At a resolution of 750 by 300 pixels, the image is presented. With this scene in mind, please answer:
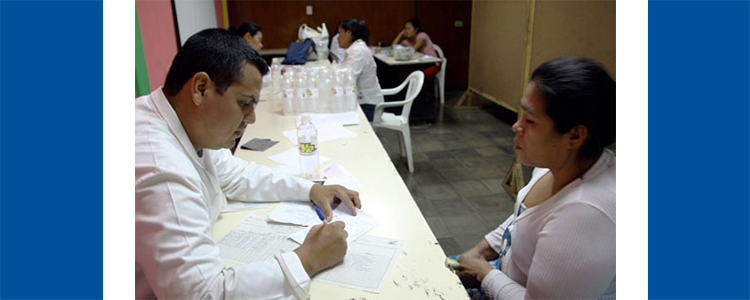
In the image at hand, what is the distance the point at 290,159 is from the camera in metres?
1.93

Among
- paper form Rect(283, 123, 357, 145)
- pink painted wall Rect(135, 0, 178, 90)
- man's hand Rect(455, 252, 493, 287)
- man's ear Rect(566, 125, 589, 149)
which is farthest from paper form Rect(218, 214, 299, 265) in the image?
pink painted wall Rect(135, 0, 178, 90)

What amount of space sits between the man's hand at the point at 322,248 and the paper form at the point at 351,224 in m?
0.10

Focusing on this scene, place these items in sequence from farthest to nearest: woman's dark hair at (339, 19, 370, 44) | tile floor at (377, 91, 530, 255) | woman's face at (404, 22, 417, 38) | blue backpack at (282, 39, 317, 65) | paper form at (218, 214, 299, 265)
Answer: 1. woman's face at (404, 22, 417, 38)
2. blue backpack at (282, 39, 317, 65)
3. woman's dark hair at (339, 19, 370, 44)
4. tile floor at (377, 91, 530, 255)
5. paper form at (218, 214, 299, 265)

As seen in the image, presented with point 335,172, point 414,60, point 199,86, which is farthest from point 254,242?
point 414,60

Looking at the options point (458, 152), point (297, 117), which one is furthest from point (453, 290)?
point (458, 152)

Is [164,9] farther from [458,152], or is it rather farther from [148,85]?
[458,152]

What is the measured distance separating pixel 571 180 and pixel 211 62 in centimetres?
95

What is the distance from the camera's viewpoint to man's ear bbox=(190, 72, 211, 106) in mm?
1054

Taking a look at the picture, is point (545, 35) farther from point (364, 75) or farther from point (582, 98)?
point (582, 98)

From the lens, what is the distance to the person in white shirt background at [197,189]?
2.85 feet

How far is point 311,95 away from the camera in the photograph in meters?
2.77

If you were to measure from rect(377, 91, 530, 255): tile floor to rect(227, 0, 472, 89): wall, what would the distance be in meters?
2.13

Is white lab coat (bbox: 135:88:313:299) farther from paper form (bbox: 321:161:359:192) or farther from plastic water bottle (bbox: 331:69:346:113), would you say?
plastic water bottle (bbox: 331:69:346:113)

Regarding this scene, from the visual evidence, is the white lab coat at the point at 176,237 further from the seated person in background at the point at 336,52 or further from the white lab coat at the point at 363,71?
→ the seated person in background at the point at 336,52
